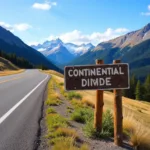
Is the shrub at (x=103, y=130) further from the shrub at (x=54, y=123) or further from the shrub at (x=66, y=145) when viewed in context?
the shrub at (x=66, y=145)

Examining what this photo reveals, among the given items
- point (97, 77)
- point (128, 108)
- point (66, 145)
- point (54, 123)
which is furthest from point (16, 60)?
point (66, 145)

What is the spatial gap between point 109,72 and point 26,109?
20.9ft

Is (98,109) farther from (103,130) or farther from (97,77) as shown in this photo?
(97,77)

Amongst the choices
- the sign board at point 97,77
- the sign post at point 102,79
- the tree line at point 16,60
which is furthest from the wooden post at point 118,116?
the tree line at point 16,60

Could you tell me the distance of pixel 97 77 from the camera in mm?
7996

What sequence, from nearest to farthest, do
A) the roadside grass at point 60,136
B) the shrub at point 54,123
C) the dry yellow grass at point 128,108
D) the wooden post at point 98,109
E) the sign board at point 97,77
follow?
the roadside grass at point 60,136 → the sign board at point 97,77 → the wooden post at point 98,109 → the shrub at point 54,123 → the dry yellow grass at point 128,108

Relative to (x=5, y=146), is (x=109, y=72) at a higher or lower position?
higher

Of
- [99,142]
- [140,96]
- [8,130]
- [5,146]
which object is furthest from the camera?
[140,96]

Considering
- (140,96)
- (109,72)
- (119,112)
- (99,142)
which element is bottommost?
(140,96)

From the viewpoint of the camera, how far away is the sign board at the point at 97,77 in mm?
7988

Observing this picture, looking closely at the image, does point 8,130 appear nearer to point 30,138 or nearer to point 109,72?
point 30,138

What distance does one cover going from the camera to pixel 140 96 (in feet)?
299

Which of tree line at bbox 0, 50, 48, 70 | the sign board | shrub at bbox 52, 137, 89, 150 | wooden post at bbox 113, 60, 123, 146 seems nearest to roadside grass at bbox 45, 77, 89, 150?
shrub at bbox 52, 137, 89, 150

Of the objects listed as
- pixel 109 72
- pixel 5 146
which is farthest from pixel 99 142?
pixel 5 146
